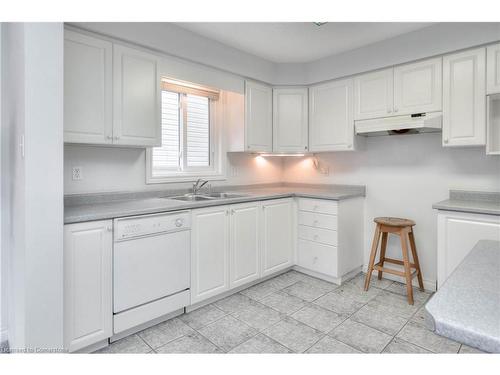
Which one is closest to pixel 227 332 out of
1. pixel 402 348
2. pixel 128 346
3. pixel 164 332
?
pixel 164 332

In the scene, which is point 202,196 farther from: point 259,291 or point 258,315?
point 258,315

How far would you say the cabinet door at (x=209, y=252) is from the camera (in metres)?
2.48

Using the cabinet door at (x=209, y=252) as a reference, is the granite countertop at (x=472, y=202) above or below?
above

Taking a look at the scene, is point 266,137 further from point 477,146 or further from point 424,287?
point 424,287

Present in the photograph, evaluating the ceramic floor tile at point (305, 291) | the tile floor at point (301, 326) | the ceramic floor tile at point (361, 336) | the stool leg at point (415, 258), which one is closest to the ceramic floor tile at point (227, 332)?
the tile floor at point (301, 326)

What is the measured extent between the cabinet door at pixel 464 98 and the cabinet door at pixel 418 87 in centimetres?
7

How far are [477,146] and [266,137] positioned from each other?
6.70ft

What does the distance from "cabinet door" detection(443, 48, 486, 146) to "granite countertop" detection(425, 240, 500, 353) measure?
6.40ft

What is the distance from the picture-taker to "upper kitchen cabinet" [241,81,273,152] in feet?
11.1

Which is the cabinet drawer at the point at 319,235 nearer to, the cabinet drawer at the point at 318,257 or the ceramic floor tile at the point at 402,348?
the cabinet drawer at the point at 318,257

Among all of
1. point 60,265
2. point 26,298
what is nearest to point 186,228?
point 60,265

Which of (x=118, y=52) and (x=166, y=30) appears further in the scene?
(x=166, y=30)
